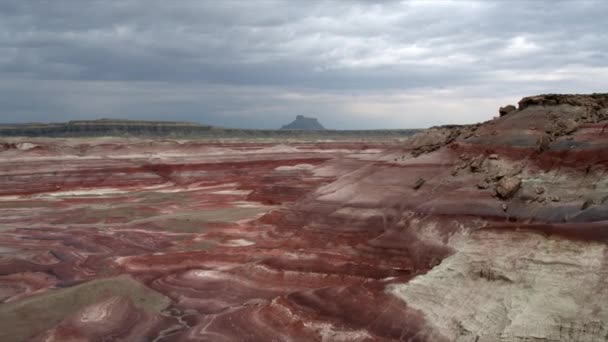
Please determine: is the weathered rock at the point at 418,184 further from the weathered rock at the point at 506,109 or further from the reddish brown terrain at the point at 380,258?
the weathered rock at the point at 506,109

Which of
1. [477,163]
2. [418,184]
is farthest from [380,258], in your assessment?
[477,163]

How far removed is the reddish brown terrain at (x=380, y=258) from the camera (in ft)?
25.9

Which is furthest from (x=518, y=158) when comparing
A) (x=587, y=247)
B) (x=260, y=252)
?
(x=260, y=252)

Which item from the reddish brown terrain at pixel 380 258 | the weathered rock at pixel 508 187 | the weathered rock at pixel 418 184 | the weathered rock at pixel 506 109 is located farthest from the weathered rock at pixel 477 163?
the weathered rock at pixel 506 109

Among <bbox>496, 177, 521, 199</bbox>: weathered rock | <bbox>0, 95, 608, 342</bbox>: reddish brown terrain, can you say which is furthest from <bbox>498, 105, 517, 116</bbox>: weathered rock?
<bbox>496, 177, 521, 199</bbox>: weathered rock

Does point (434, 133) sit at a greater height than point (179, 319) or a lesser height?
greater

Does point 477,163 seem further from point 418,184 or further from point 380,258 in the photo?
point 380,258

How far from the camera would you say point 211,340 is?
8875mm

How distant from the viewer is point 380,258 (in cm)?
Result: 1205

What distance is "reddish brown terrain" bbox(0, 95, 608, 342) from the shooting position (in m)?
7.90

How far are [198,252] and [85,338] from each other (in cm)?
545

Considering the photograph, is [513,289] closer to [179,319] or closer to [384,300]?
[384,300]

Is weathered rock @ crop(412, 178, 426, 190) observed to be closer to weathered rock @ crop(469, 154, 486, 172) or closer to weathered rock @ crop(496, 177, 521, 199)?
weathered rock @ crop(469, 154, 486, 172)

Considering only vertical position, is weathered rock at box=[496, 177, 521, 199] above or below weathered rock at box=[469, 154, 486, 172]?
below
